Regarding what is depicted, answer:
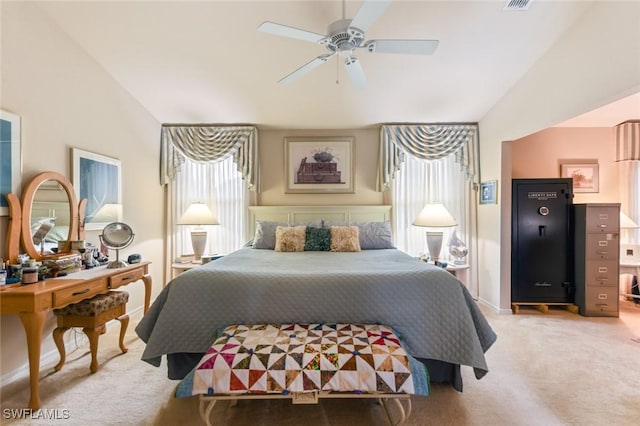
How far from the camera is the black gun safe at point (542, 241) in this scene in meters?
3.44

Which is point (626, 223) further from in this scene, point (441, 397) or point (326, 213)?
point (326, 213)

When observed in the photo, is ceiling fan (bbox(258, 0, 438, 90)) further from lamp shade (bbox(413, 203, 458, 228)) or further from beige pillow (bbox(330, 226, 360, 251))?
lamp shade (bbox(413, 203, 458, 228))

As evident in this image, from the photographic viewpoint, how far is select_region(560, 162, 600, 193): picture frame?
390 centimetres

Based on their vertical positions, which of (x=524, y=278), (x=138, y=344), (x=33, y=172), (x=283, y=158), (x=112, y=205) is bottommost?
(x=138, y=344)

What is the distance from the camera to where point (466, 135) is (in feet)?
13.0

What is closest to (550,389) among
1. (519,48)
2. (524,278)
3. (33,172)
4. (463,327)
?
(463,327)

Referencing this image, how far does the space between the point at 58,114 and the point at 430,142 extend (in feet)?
13.3

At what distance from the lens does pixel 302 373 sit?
145cm

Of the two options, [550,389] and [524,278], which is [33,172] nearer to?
[550,389]

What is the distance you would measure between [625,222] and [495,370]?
3098 millimetres

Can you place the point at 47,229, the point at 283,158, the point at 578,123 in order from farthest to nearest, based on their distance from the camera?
1. the point at 283,158
2. the point at 578,123
3. the point at 47,229

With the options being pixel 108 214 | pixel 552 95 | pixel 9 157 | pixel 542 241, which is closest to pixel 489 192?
pixel 542 241

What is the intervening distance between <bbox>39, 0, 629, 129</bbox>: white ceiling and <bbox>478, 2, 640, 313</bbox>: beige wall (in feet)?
0.50

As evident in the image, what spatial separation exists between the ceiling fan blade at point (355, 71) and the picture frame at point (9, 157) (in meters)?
2.47
